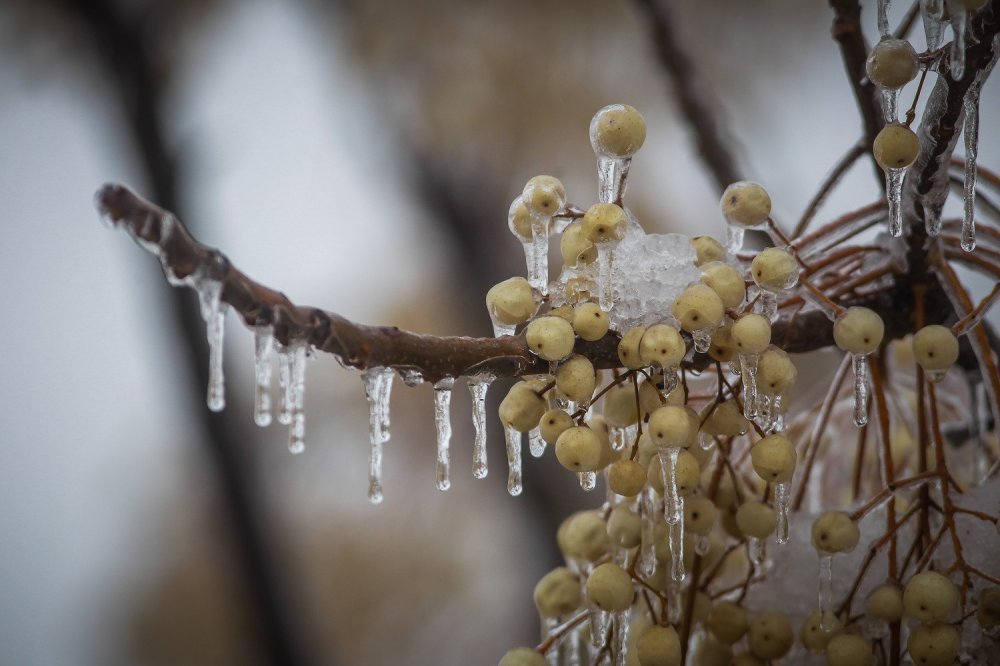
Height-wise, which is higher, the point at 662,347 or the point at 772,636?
the point at 662,347

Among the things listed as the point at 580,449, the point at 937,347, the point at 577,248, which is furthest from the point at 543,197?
the point at 937,347

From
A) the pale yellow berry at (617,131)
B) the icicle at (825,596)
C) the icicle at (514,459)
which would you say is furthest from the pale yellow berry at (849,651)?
the pale yellow berry at (617,131)

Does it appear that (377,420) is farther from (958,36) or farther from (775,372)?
(958,36)

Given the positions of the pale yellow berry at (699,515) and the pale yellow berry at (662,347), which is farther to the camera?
the pale yellow berry at (699,515)

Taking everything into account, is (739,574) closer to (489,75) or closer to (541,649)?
(541,649)

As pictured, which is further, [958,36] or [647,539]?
[647,539]

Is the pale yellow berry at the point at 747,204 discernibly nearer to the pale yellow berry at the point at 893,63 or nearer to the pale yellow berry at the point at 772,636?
the pale yellow berry at the point at 893,63

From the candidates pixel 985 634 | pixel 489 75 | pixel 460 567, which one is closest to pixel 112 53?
pixel 489 75
